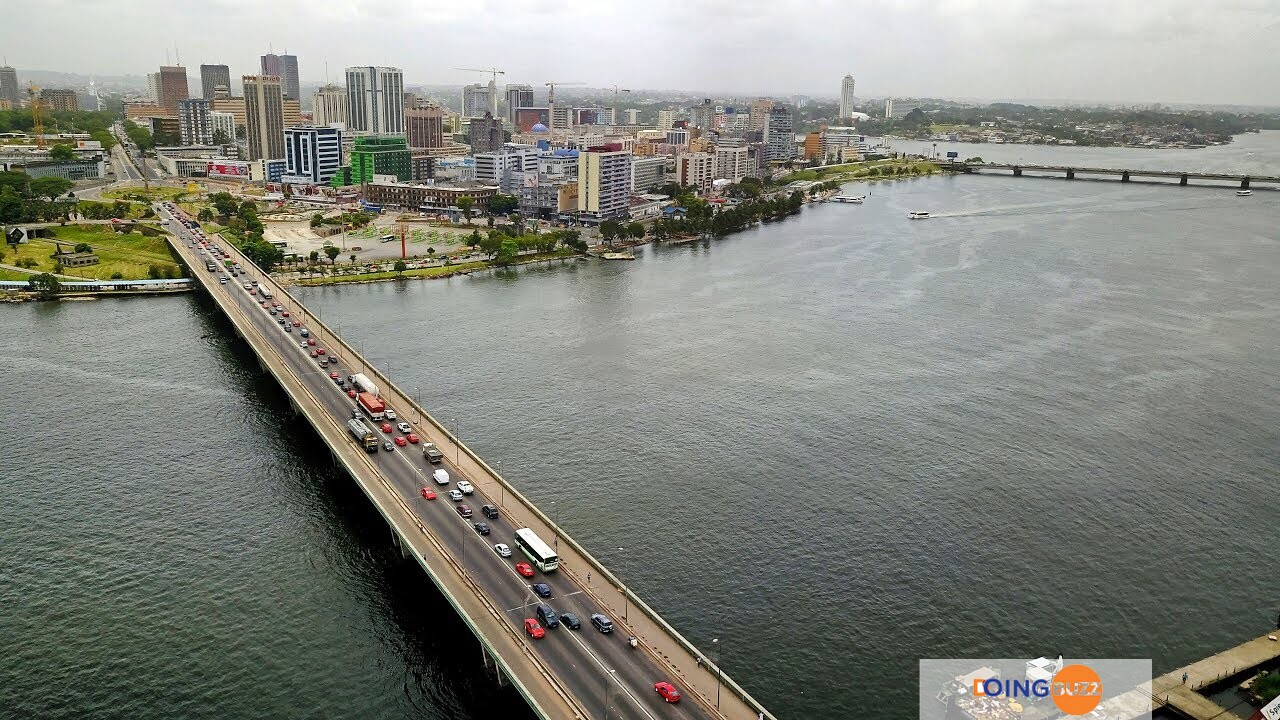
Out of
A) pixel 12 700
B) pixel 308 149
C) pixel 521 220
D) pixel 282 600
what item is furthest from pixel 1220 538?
pixel 308 149

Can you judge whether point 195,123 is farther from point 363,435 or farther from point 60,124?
point 363,435

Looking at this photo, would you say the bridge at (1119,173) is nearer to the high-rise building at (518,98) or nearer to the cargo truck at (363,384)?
the high-rise building at (518,98)

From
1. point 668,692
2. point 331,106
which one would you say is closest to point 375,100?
point 331,106

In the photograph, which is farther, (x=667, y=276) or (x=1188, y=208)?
(x=1188, y=208)

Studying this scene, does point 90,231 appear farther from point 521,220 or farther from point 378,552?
point 378,552

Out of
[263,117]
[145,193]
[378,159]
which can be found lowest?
[145,193]

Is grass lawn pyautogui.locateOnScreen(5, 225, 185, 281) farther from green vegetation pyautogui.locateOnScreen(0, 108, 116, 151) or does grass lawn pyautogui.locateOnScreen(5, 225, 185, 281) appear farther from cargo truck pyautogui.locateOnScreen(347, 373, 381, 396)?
green vegetation pyautogui.locateOnScreen(0, 108, 116, 151)

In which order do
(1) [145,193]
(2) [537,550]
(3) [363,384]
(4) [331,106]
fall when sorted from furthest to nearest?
(4) [331,106] < (1) [145,193] < (3) [363,384] < (2) [537,550]

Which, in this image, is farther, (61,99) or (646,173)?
(61,99)
